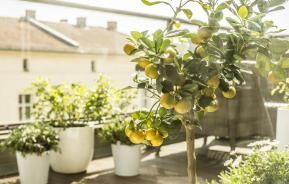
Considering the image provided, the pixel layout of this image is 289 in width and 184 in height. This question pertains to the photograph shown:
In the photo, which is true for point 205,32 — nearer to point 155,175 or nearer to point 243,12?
point 243,12

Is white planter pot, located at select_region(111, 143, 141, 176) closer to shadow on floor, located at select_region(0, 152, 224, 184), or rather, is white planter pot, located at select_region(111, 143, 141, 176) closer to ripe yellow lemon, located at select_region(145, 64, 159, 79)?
shadow on floor, located at select_region(0, 152, 224, 184)

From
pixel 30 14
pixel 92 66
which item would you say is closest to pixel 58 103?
pixel 30 14

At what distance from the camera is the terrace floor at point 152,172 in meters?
3.26

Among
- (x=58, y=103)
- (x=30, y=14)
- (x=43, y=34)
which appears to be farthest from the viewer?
(x=43, y=34)

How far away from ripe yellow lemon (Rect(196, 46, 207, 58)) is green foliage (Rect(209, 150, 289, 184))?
41 cm

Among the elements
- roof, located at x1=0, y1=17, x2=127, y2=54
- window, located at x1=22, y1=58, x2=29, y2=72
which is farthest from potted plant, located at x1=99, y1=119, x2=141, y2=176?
window, located at x1=22, y1=58, x2=29, y2=72

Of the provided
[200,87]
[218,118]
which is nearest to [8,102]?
[218,118]

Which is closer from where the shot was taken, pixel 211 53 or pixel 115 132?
pixel 211 53

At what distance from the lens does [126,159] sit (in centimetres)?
Answer: 336

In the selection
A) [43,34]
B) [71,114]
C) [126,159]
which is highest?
[43,34]

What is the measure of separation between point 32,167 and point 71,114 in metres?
0.60

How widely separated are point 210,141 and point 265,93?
129 cm

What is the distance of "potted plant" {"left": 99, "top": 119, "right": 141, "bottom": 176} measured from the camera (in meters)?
3.37

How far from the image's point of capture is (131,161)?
337 cm
